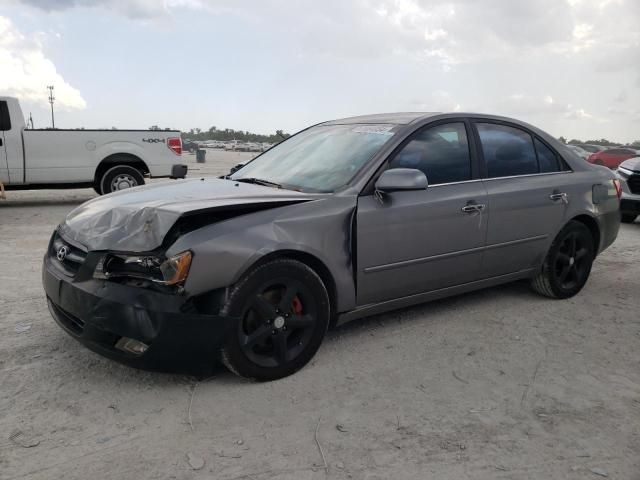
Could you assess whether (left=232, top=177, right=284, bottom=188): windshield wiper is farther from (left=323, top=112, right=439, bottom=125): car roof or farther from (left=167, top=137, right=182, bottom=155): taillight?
(left=167, top=137, right=182, bottom=155): taillight

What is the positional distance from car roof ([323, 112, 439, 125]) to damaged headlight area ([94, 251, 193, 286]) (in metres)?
2.00

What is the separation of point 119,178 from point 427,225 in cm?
828

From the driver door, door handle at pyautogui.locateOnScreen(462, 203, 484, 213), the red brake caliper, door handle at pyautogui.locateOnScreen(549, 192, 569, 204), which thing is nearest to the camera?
the red brake caliper

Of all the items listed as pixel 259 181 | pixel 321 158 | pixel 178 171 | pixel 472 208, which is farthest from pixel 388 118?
pixel 178 171

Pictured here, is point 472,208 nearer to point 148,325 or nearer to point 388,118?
point 388,118

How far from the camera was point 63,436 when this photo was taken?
2.54 m

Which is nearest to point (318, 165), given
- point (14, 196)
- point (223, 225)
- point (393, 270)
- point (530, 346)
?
point (393, 270)

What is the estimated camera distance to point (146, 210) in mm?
2988

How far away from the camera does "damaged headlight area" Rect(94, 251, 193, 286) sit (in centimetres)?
275

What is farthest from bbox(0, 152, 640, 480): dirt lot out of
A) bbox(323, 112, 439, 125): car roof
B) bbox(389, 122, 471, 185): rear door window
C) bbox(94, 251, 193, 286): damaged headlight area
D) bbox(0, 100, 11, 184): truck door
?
bbox(0, 100, 11, 184): truck door

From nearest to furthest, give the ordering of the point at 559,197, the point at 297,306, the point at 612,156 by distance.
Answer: the point at 297,306
the point at 559,197
the point at 612,156

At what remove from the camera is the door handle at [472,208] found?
3943 millimetres

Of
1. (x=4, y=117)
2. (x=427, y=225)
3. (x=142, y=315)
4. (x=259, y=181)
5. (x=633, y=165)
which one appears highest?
(x=4, y=117)

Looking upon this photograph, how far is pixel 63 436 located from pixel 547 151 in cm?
419
